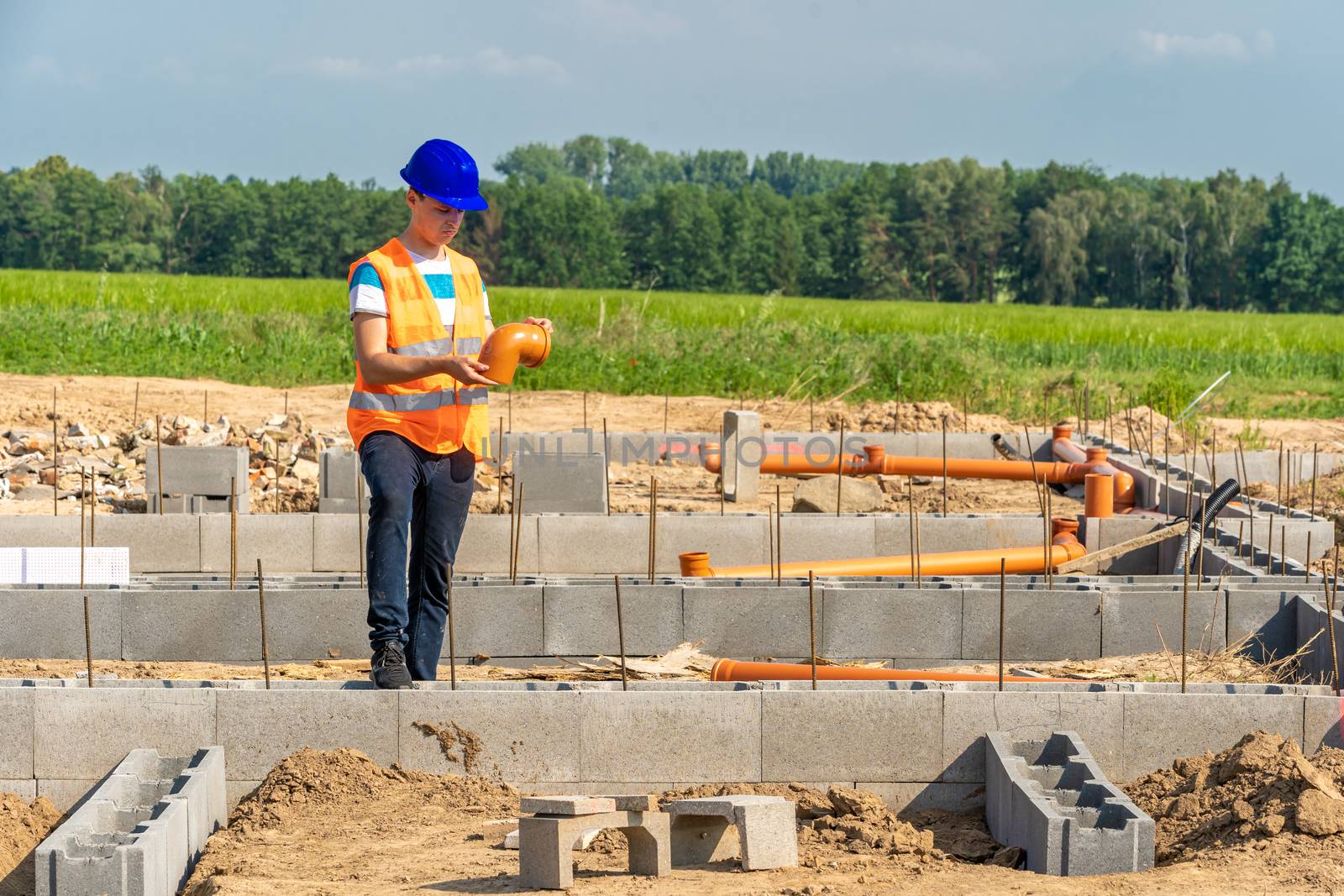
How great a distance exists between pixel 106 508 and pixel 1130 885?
7231 mm

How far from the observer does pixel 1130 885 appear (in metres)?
3.40

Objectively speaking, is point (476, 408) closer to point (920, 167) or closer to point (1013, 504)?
point (1013, 504)

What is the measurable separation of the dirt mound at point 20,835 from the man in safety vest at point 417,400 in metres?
0.95

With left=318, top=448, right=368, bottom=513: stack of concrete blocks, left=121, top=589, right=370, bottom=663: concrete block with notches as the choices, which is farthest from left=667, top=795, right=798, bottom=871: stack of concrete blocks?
left=318, top=448, right=368, bottom=513: stack of concrete blocks

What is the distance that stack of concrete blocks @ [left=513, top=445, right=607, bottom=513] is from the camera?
818 centimetres

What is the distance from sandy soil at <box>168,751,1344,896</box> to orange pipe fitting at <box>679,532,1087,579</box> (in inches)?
94.6

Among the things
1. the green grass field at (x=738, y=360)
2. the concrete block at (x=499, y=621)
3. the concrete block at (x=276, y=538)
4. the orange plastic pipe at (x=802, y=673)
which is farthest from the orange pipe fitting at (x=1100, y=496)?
the green grass field at (x=738, y=360)

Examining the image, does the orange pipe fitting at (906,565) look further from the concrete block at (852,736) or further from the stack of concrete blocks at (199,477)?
the stack of concrete blocks at (199,477)

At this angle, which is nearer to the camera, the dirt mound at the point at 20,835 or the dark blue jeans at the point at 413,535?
the dirt mound at the point at 20,835

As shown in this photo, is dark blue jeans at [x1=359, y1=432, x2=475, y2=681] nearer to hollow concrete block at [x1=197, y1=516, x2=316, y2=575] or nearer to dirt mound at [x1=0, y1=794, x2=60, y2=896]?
dirt mound at [x1=0, y1=794, x2=60, y2=896]

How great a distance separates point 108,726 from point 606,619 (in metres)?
2.10

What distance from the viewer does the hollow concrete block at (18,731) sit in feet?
13.7

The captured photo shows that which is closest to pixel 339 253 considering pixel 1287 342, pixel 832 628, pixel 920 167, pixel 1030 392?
pixel 920 167

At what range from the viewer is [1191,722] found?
4238mm
